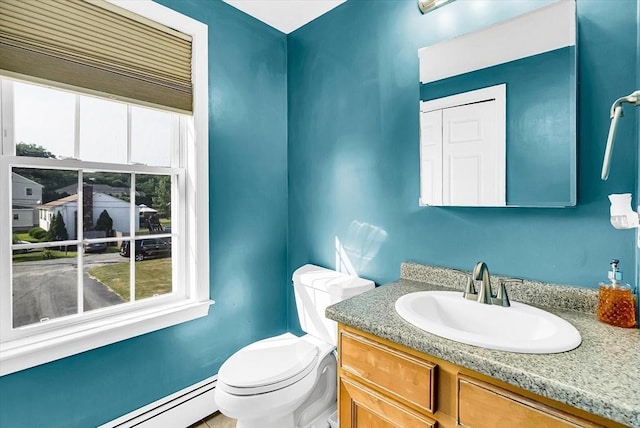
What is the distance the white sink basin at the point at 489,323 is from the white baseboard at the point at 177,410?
1.33 metres

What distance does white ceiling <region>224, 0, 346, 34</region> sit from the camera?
5.99ft

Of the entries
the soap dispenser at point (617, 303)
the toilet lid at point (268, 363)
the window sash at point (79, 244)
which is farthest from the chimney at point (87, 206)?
the soap dispenser at point (617, 303)

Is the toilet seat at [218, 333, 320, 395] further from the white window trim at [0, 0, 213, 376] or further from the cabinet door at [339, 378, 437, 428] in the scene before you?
the white window trim at [0, 0, 213, 376]

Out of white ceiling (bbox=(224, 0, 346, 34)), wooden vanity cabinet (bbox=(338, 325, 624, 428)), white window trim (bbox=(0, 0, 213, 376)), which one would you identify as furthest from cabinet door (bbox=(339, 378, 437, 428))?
white ceiling (bbox=(224, 0, 346, 34))

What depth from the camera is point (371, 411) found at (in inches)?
40.5

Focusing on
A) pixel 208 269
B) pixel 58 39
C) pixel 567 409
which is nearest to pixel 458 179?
pixel 567 409

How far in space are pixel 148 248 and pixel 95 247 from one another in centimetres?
25

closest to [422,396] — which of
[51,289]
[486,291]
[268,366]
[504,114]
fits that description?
[486,291]

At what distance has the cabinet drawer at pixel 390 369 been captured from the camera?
879 mm

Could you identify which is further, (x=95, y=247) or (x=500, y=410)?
(x=95, y=247)

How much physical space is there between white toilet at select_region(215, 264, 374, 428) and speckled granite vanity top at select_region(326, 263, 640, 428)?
0.44 metres

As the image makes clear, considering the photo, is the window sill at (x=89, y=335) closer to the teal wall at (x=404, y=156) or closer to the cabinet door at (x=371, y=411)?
the teal wall at (x=404, y=156)

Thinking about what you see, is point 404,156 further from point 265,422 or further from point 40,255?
point 40,255

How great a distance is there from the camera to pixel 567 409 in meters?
0.66
